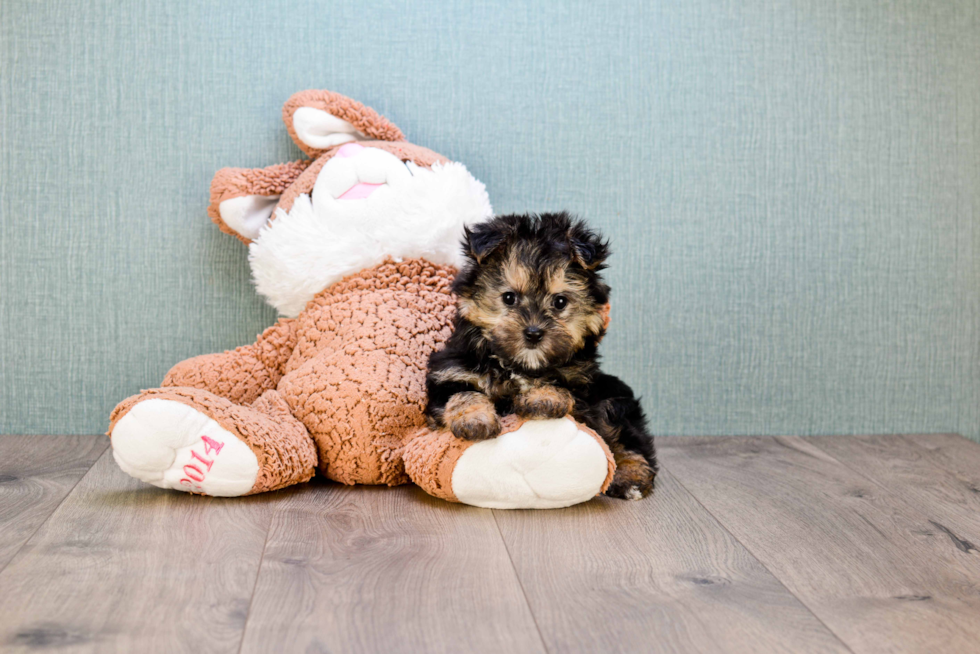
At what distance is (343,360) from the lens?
7.06ft

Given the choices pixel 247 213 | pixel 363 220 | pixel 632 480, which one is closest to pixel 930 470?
pixel 632 480

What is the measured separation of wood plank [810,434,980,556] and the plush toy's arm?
1728 mm

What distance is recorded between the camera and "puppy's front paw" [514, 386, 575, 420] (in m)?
1.85

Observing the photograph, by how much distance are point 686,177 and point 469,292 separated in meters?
1.12

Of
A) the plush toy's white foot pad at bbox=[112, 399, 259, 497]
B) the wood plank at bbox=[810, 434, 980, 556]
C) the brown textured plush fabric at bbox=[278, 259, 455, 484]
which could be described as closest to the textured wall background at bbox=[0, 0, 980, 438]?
the wood plank at bbox=[810, 434, 980, 556]

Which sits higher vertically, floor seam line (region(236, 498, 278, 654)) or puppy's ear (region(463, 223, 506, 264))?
puppy's ear (region(463, 223, 506, 264))

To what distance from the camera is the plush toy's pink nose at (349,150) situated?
7.67 feet

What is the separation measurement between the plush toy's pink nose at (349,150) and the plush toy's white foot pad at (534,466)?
3.14 ft

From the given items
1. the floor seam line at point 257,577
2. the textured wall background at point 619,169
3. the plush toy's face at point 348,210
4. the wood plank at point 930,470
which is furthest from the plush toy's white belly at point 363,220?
the wood plank at point 930,470

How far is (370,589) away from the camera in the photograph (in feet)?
4.87

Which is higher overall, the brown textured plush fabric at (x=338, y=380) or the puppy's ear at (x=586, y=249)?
the puppy's ear at (x=586, y=249)

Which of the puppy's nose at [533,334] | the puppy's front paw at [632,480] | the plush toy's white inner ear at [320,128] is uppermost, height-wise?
the plush toy's white inner ear at [320,128]

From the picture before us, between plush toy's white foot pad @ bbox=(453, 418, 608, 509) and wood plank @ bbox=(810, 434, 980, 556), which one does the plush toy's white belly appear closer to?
plush toy's white foot pad @ bbox=(453, 418, 608, 509)

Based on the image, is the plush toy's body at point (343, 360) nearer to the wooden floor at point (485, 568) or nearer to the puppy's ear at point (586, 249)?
the wooden floor at point (485, 568)
